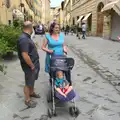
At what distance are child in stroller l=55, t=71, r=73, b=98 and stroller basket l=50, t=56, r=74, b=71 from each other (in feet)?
0.31

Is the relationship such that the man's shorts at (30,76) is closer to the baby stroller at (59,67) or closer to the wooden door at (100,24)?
the baby stroller at (59,67)

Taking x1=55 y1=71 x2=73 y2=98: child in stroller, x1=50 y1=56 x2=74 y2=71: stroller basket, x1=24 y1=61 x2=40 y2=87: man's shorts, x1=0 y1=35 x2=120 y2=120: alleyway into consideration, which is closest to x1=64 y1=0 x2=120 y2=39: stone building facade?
x1=0 y1=35 x2=120 y2=120: alleyway

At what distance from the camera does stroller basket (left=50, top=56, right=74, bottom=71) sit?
188 inches

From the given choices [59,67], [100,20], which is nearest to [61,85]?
[59,67]

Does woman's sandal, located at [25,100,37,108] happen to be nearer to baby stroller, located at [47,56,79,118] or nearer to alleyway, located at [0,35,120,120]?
alleyway, located at [0,35,120,120]

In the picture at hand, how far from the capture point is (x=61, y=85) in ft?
15.4

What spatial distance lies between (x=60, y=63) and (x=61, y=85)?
40 cm

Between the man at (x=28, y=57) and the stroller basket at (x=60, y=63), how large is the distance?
13.3 inches

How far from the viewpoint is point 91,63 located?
9922mm

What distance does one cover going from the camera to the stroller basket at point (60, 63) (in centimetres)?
478

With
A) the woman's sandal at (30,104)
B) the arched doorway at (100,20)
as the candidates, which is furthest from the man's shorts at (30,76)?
the arched doorway at (100,20)

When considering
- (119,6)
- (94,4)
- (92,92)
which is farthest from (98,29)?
(92,92)

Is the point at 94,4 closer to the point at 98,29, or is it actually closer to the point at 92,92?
the point at 98,29

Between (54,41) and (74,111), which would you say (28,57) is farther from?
(74,111)
